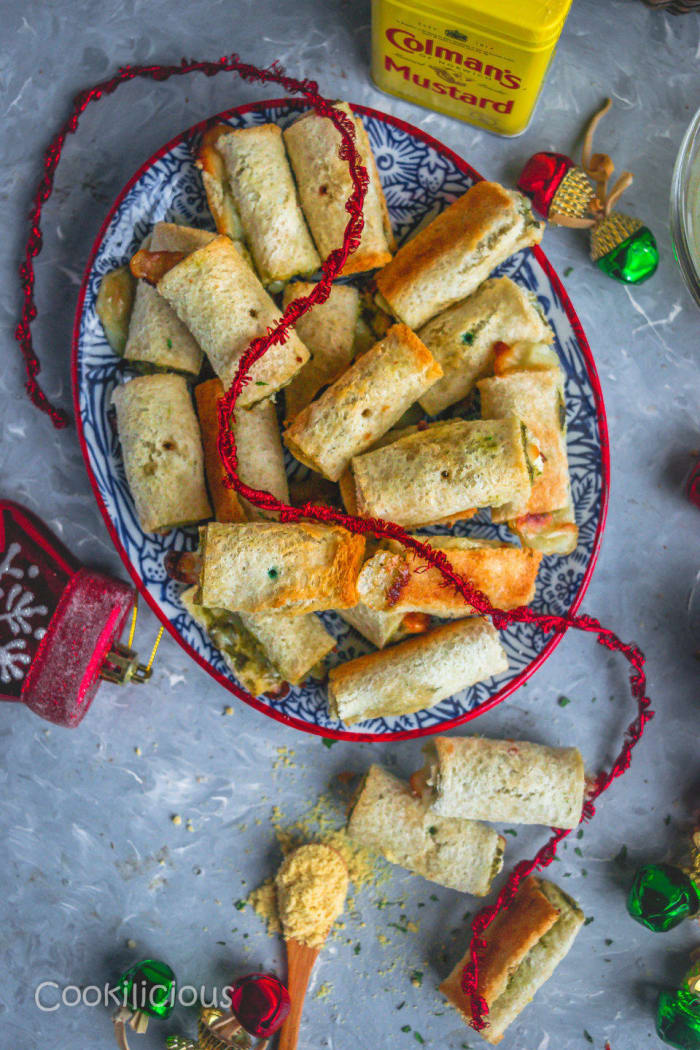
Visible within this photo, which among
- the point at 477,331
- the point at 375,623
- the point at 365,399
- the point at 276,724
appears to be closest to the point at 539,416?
the point at 477,331

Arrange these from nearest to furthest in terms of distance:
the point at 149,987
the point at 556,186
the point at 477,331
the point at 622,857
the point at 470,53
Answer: the point at 470,53
the point at 477,331
the point at 556,186
the point at 149,987
the point at 622,857

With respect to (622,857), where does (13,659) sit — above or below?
above

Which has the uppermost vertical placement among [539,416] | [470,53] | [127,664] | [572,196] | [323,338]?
[470,53]

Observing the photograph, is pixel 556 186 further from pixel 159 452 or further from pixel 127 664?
pixel 127 664

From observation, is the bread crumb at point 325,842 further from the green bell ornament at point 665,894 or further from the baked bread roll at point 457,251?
the baked bread roll at point 457,251

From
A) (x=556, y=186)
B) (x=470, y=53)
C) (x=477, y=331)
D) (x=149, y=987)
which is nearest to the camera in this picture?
(x=470, y=53)

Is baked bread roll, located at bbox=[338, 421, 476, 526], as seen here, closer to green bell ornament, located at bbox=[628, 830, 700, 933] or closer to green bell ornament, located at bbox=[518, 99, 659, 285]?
green bell ornament, located at bbox=[518, 99, 659, 285]

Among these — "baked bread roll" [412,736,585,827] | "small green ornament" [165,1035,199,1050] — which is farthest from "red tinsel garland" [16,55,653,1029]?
"small green ornament" [165,1035,199,1050]
